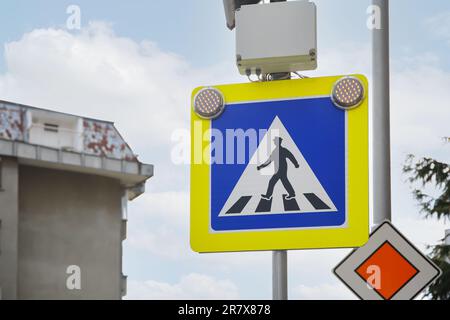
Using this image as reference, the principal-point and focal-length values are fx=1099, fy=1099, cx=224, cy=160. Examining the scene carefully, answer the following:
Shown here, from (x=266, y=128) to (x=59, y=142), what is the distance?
6263cm

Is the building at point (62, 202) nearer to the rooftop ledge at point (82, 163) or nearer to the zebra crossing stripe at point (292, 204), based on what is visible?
the rooftop ledge at point (82, 163)

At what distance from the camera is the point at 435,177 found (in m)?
28.5

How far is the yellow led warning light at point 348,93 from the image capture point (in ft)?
18.1

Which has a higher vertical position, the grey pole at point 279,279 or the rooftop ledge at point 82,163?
the rooftop ledge at point 82,163

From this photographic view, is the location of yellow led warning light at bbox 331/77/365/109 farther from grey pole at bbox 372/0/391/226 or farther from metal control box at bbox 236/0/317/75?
grey pole at bbox 372/0/391/226

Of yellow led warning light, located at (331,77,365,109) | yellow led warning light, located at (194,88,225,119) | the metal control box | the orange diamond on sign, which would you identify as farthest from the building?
yellow led warning light, located at (331,77,365,109)

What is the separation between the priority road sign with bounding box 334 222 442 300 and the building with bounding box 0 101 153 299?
5195cm

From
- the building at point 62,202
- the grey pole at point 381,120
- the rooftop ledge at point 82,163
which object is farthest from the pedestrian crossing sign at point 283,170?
the rooftop ledge at point 82,163

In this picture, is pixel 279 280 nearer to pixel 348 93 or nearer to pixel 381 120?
pixel 348 93

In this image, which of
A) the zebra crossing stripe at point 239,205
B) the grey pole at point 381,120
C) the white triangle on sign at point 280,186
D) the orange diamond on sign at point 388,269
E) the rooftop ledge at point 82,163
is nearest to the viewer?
the white triangle on sign at point 280,186

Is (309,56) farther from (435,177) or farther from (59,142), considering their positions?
(59,142)

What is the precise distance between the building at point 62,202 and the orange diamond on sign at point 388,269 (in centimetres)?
5194

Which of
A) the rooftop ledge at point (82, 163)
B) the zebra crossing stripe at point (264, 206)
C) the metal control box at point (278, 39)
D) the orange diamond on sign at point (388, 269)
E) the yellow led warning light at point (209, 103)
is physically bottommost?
the orange diamond on sign at point (388, 269)
